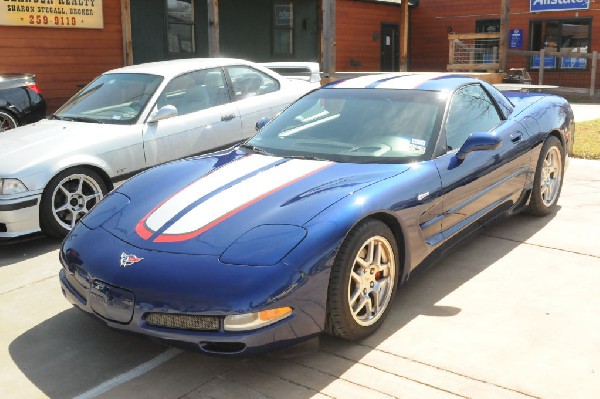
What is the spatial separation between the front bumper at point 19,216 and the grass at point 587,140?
22.5 feet

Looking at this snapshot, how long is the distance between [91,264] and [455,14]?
22045mm

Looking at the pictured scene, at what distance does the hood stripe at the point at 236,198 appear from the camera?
3.25m

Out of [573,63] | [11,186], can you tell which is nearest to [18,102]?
[11,186]

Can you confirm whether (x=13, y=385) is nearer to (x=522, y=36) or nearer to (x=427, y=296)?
(x=427, y=296)

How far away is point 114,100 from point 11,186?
5.43 feet

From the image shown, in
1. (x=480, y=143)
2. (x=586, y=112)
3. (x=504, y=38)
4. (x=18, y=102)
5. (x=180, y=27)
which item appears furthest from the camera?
(x=504, y=38)

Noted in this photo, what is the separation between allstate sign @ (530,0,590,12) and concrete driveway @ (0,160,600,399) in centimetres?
1825

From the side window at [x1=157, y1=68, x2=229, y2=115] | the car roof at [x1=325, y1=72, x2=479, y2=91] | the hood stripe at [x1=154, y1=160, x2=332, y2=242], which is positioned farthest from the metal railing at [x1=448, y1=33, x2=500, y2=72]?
the hood stripe at [x1=154, y1=160, x2=332, y2=242]

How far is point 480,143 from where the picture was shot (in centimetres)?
409

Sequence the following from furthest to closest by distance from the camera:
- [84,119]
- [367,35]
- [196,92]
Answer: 1. [367,35]
2. [196,92]
3. [84,119]

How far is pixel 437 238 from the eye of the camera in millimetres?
4008

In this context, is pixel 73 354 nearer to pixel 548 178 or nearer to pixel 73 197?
pixel 73 197

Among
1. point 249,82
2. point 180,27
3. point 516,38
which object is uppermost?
point 516,38

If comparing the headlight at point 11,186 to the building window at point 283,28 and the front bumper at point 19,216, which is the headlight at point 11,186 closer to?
the front bumper at point 19,216
